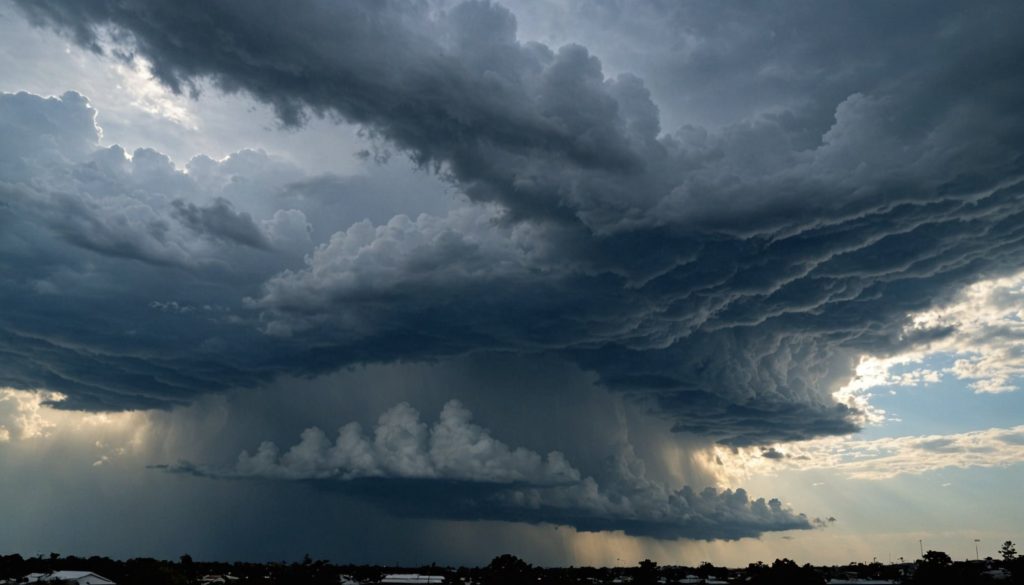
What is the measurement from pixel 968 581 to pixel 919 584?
46.8 ft

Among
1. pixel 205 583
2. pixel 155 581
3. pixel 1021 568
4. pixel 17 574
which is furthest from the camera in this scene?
pixel 205 583

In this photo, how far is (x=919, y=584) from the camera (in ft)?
409

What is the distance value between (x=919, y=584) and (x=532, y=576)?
67281 millimetres

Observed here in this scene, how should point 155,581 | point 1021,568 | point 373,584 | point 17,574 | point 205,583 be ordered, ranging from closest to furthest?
point 155,581 → point 1021,568 → point 17,574 → point 205,583 → point 373,584

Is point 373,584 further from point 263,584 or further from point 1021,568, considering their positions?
point 1021,568

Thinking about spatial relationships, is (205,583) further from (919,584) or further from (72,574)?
(919,584)

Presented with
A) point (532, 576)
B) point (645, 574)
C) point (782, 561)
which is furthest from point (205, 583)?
point (782, 561)

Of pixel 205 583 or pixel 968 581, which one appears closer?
pixel 968 581

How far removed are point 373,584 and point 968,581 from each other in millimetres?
131971

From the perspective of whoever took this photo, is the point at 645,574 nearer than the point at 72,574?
No

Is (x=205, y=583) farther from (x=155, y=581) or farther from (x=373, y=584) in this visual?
(x=155, y=581)

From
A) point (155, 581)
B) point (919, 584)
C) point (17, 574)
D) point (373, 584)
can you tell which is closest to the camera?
point (155, 581)

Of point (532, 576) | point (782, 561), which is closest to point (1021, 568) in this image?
point (782, 561)

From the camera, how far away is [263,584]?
401 ft
